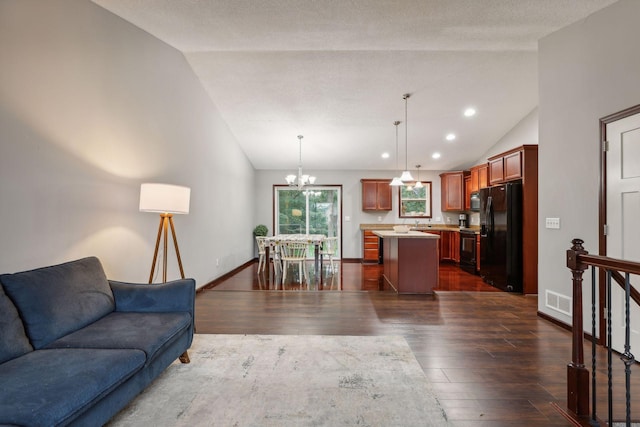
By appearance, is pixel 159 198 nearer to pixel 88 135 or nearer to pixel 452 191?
pixel 88 135

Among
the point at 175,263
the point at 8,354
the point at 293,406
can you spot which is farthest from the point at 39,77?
the point at 293,406

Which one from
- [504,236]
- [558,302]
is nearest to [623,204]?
[558,302]

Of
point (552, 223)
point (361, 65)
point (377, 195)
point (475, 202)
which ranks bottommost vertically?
point (552, 223)

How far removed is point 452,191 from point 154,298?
6706 mm

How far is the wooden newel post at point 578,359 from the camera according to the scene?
168 cm

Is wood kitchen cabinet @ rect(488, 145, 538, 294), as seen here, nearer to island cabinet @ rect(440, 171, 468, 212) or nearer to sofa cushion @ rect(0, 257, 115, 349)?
island cabinet @ rect(440, 171, 468, 212)

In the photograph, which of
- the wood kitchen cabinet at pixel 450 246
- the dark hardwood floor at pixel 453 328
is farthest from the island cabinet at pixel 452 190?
the dark hardwood floor at pixel 453 328

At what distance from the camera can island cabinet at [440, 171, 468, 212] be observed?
22.0 ft

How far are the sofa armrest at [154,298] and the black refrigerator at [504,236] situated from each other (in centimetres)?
437

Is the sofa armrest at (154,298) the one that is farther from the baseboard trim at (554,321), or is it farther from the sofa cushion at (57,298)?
the baseboard trim at (554,321)

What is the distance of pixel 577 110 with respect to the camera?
281cm

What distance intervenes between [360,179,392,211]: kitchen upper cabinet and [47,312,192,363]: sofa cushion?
5845 mm

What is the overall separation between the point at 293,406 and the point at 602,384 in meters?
2.19

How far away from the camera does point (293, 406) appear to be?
1.73 metres
